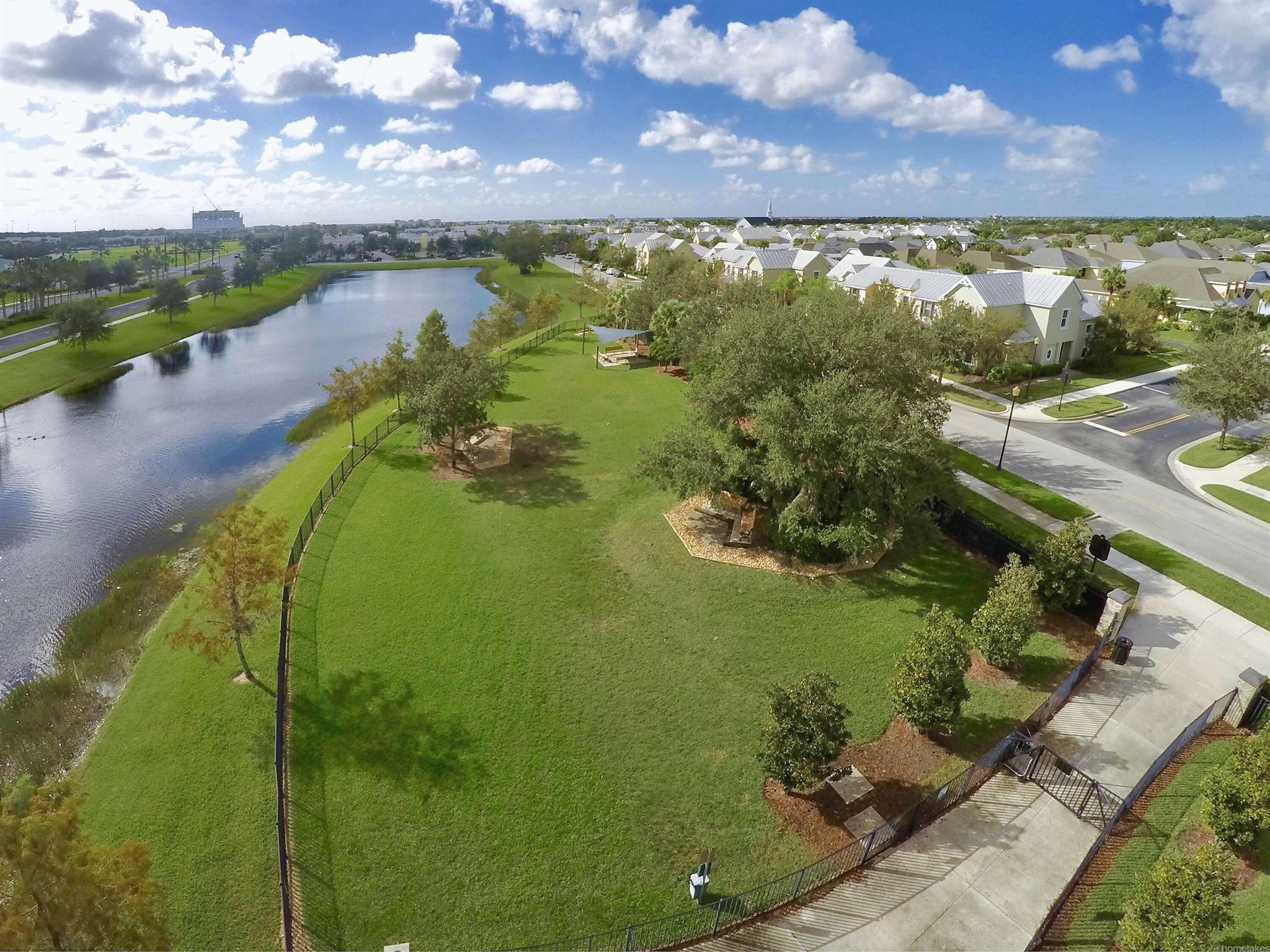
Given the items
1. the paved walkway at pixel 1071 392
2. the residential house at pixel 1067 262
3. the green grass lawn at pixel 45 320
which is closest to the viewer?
the paved walkway at pixel 1071 392

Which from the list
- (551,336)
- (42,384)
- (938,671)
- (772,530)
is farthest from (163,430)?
(938,671)

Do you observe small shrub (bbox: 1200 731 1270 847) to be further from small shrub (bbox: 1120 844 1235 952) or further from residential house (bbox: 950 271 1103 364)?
residential house (bbox: 950 271 1103 364)

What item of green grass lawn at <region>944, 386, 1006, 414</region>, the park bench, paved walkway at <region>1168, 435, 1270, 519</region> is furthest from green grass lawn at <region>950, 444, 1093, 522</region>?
the park bench

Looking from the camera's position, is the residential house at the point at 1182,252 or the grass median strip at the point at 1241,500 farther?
the residential house at the point at 1182,252

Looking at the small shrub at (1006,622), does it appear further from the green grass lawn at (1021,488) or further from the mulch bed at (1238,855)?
the green grass lawn at (1021,488)

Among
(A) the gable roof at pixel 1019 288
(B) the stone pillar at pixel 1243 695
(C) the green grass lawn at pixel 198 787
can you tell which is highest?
(A) the gable roof at pixel 1019 288

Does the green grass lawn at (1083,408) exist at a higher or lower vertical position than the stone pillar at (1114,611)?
higher

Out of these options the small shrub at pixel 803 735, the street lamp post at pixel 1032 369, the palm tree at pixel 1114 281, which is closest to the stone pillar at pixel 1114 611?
the small shrub at pixel 803 735
